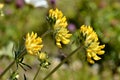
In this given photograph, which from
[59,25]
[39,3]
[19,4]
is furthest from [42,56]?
[19,4]

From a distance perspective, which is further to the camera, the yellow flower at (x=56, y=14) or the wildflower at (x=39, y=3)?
the wildflower at (x=39, y=3)

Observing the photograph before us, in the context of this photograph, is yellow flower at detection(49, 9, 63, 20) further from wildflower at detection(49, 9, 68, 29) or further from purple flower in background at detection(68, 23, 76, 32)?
purple flower in background at detection(68, 23, 76, 32)

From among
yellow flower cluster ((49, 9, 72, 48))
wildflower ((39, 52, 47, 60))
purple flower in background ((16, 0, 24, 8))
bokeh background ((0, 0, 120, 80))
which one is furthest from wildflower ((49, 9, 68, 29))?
purple flower in background ((16, 0, 24, 8))

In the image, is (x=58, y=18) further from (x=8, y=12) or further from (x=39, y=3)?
(x=8, y=12)

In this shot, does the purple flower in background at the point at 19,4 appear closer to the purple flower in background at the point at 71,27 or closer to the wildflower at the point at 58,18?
the purple flower in background at the point at 71,27

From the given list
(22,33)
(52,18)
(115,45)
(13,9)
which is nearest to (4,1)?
(13,9)

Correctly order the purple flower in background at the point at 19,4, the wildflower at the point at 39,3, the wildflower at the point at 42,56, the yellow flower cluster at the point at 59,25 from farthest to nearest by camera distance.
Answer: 1. the purple flower in background at the point at 19,4
2. the wildflower at the point at 39,3
3. the wildflower at the point at 42,56
4. the yellow flower cluster at the point at 59,25

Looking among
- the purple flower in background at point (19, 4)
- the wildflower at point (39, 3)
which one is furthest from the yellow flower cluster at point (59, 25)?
the purple flower in background at point (19, 4)

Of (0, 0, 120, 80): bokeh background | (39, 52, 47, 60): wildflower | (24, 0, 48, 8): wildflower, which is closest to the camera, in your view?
(39, 52, 47, 60): wildflower
